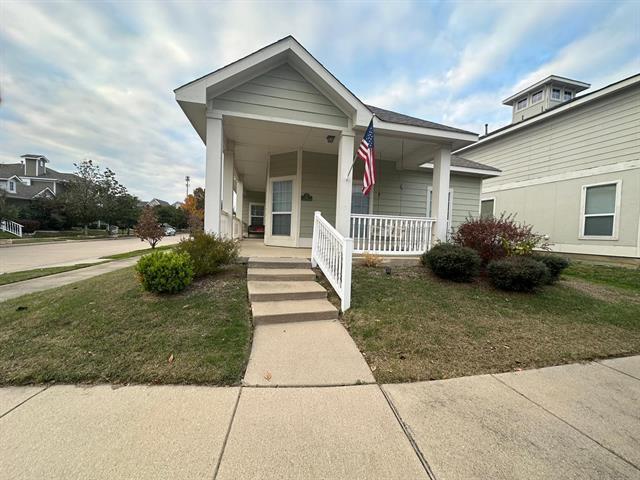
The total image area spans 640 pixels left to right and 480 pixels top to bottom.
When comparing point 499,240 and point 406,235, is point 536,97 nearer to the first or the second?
point 499,240

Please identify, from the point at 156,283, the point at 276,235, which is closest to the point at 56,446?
the point at 156,283

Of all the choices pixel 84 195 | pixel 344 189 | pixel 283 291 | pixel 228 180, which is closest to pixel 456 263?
pixel 344 189

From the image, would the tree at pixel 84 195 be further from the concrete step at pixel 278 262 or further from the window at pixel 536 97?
the window at pixel 536 97

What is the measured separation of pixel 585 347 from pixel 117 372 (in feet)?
17.2

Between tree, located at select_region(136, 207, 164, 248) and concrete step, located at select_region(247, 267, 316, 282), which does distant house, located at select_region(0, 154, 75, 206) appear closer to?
tree, located at select_region(136, 207, 164, 248)

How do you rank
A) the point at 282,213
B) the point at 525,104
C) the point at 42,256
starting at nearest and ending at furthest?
the point at 282,213 < the point at 42,256 < the point at 525,104

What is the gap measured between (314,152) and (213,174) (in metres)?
3.89

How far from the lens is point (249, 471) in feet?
4.84

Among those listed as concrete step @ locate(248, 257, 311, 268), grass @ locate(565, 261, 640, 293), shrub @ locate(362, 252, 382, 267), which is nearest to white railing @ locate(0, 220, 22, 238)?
concrete step @ locate(248, 257, 311, 268)

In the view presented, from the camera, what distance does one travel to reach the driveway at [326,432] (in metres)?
1.51

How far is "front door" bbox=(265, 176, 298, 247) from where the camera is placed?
26.8 feet

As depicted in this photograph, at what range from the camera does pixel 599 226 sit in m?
8.66

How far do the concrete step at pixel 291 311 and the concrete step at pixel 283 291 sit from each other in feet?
0.36

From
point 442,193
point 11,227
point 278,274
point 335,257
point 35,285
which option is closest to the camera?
point 335,257
